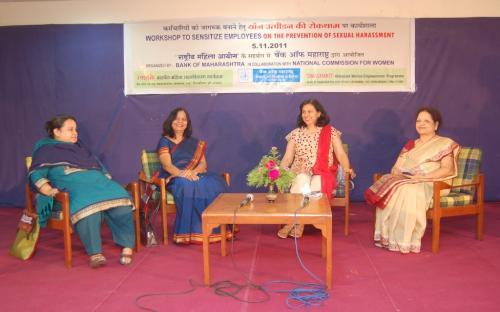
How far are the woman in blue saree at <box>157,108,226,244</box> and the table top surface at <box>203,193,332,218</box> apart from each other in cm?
57

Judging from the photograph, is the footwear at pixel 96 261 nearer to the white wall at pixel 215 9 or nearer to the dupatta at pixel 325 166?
the dupatta at pixel 325 166

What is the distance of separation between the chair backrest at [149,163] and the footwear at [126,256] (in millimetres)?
1054

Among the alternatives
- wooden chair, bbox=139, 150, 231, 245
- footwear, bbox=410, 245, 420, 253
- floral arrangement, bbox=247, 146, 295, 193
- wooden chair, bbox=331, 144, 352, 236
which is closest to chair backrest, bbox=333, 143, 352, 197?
wooden chair, bbox=331, 144, 352, 236

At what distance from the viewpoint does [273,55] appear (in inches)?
217

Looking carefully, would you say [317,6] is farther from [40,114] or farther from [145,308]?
[145,308]

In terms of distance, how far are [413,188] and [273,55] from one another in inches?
95.5

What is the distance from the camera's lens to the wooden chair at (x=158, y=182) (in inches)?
161

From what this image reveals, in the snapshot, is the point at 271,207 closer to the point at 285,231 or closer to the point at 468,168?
the point at 285,231

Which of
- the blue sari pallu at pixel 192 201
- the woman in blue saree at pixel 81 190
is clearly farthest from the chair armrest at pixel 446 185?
the woman in blue saree at pixel 81 190

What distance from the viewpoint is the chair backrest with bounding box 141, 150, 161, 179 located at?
178 inches

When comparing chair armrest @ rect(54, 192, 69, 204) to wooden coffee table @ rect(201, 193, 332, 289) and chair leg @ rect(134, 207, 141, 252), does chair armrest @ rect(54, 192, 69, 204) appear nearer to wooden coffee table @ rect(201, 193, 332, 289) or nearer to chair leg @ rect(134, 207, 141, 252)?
chair leg @ rect(134, 207, 141, 252)

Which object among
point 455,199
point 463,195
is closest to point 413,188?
point 455,199

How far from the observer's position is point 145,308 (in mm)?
2639

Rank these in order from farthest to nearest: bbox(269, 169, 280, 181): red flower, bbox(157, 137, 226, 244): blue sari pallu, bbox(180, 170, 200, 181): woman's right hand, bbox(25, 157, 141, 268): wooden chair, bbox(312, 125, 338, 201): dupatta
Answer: bbox(312, 125, 338, 201): dupatta < bbox(180, 170, 200, 181): woman's right hand < bbox(157, 137, 226, 244): blue sari pallu < bbox(25, 157, 141, 268): wooden chair < bbox(269, 169, 280, 181): red flower
